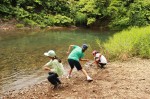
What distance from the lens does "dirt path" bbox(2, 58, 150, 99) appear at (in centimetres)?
925

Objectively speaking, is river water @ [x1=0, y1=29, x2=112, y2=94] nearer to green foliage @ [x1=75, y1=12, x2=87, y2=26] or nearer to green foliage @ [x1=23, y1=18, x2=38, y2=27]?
green foliage @ [x1=23, y1=18, x2=38, y2=27]

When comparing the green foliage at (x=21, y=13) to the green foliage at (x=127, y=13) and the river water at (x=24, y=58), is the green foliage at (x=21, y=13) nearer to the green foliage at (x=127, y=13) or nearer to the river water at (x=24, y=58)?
the river water at (x=24, y=58)

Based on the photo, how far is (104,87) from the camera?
10031 mm

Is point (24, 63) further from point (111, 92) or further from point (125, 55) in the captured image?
point (111, 92)

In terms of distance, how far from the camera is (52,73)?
398 inches


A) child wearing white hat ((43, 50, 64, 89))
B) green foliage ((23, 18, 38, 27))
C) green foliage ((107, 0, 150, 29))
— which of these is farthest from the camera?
green foliage ((107, 0, 150, 29))

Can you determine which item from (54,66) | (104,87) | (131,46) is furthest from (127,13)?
(54,66)

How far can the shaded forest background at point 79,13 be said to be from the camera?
34.4m

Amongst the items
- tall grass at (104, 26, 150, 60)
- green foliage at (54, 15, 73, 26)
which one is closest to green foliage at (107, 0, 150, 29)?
green foliage at (54, 15, 73, 26)

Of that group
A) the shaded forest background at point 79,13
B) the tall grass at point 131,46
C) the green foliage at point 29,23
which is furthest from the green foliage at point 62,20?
the tall grass at point 131,46

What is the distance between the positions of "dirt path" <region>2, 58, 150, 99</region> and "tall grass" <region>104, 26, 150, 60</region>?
2031mm

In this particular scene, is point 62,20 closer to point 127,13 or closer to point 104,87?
point 127,13

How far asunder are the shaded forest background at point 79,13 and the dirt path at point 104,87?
22011mm

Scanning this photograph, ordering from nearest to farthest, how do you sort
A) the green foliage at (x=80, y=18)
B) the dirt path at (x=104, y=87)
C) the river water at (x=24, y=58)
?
the dirt path at (x=104, y=87) → the river water at (x=24, y=58) → the green foliage at (x=80, y=18)
